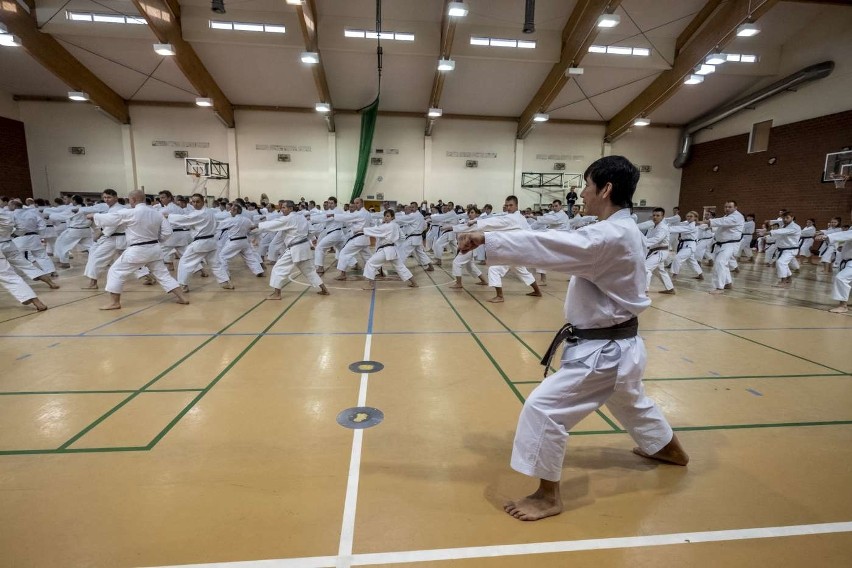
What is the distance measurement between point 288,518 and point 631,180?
7.90 feet

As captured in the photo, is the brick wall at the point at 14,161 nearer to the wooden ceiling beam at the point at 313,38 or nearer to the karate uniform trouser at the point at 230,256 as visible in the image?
the wooden ceiling beam at the point at 313,38

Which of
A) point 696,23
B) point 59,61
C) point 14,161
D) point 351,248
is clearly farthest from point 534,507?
point 14,161

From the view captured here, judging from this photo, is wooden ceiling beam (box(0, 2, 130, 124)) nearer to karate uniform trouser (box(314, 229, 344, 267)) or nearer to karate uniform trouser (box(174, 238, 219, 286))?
karate uniform trouser (box(174, 238, 219, 286))

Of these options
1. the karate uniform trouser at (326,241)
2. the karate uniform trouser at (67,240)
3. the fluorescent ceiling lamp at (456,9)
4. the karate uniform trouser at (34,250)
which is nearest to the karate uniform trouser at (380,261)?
the karate uniform trouser at (326,241)

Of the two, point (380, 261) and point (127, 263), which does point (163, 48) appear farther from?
point (380, 261)

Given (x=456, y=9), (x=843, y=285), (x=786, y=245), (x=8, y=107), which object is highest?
(x=456, y=9)

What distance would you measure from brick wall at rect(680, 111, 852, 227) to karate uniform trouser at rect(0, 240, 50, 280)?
22.2m

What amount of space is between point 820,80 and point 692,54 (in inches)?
190

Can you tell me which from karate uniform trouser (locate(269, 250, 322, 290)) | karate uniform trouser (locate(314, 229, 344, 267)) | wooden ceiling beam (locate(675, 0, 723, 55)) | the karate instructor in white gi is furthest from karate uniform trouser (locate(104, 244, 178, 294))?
wooden ceiling beam (locate(675, 0, 723, 55))

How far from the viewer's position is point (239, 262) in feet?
41.8

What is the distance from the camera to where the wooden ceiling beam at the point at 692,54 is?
12680 millimetres

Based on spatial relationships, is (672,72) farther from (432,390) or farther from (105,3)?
(105,3)

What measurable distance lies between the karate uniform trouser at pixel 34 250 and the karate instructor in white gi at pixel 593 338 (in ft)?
32.1

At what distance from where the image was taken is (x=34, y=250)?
857 cm
